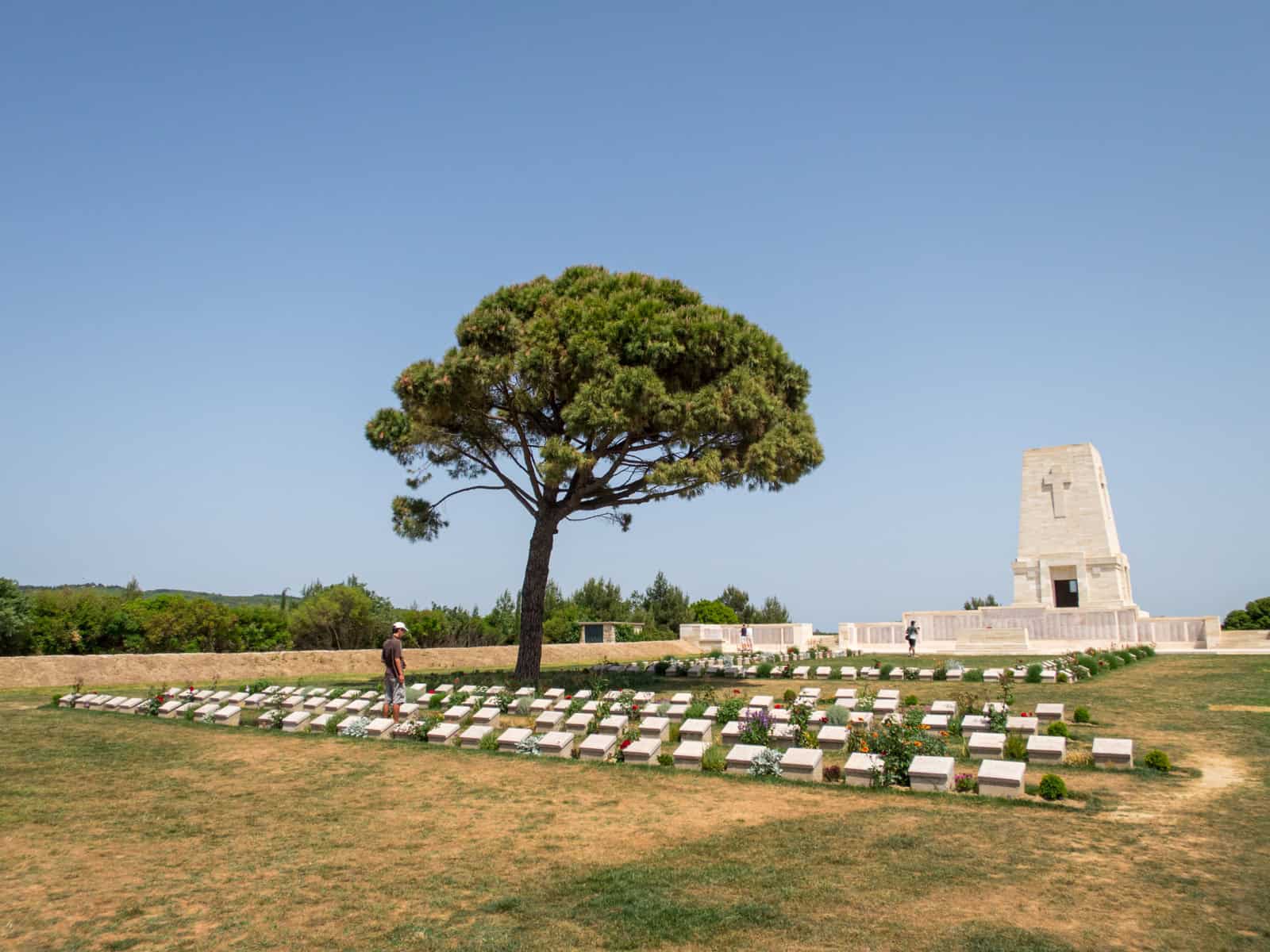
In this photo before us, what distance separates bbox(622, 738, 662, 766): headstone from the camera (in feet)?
33.3

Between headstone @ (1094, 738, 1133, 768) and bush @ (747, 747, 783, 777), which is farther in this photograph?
headstone @ (1094, 738, 1133, 768)

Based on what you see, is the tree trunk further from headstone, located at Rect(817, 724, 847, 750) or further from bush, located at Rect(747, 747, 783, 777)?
bush, located at Rect(747, 747, 783, 777)

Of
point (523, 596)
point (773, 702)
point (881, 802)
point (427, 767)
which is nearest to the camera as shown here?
point (881, 802)

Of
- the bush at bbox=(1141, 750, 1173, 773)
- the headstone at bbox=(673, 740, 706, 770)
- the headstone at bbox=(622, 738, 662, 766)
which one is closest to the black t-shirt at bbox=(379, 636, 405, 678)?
the headstone at bbox=(622, 738, 662, 766)

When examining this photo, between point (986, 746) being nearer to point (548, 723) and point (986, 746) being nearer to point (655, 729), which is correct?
point (655, 729)

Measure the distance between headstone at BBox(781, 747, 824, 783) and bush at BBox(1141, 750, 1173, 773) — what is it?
3616mm

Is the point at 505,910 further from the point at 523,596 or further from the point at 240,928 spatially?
the point at 523,596

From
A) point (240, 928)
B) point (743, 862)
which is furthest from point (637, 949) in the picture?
point (240, 928)

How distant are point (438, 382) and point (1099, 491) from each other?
99.1 feet

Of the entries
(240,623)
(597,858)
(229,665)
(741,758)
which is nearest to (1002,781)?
(741,758)

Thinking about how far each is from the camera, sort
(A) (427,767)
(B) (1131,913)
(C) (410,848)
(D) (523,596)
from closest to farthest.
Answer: (B) (1131,913) < (C) (410,848) < (A) (427,767) < (D) (523,596)

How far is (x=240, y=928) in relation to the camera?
5223mm

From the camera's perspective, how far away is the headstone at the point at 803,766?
9.24 m

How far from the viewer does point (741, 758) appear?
9609mm
